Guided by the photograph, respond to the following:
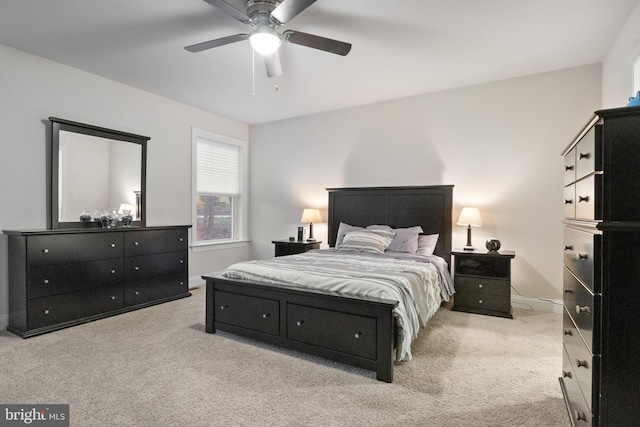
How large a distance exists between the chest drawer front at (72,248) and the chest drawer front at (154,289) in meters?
0.45

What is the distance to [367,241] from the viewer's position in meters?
4.09

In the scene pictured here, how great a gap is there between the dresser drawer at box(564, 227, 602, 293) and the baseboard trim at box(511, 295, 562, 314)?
2375 mm

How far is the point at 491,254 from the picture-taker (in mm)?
3656

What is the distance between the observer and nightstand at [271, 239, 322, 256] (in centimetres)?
492

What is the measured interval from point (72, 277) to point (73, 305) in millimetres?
276

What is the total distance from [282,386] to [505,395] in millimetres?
1394

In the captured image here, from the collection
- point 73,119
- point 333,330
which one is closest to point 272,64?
point 333,330

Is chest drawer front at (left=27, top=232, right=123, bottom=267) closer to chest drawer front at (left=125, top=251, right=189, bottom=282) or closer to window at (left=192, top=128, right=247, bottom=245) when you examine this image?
chest drawer front at (left=125, top=251, right=189, bottom=282)

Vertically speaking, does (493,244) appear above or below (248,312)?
above

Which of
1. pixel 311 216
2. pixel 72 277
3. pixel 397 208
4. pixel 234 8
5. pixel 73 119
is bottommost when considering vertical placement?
pixel 72 277

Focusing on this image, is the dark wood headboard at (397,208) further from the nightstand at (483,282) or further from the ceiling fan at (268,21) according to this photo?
the ceiling fan at (268,21)

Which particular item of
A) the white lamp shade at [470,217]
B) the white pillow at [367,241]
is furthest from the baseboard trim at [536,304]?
the white pillow at [367,241]

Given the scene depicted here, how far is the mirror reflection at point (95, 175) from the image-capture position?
3.55 meters

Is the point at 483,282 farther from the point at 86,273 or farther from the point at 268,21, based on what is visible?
the point at 86,273
